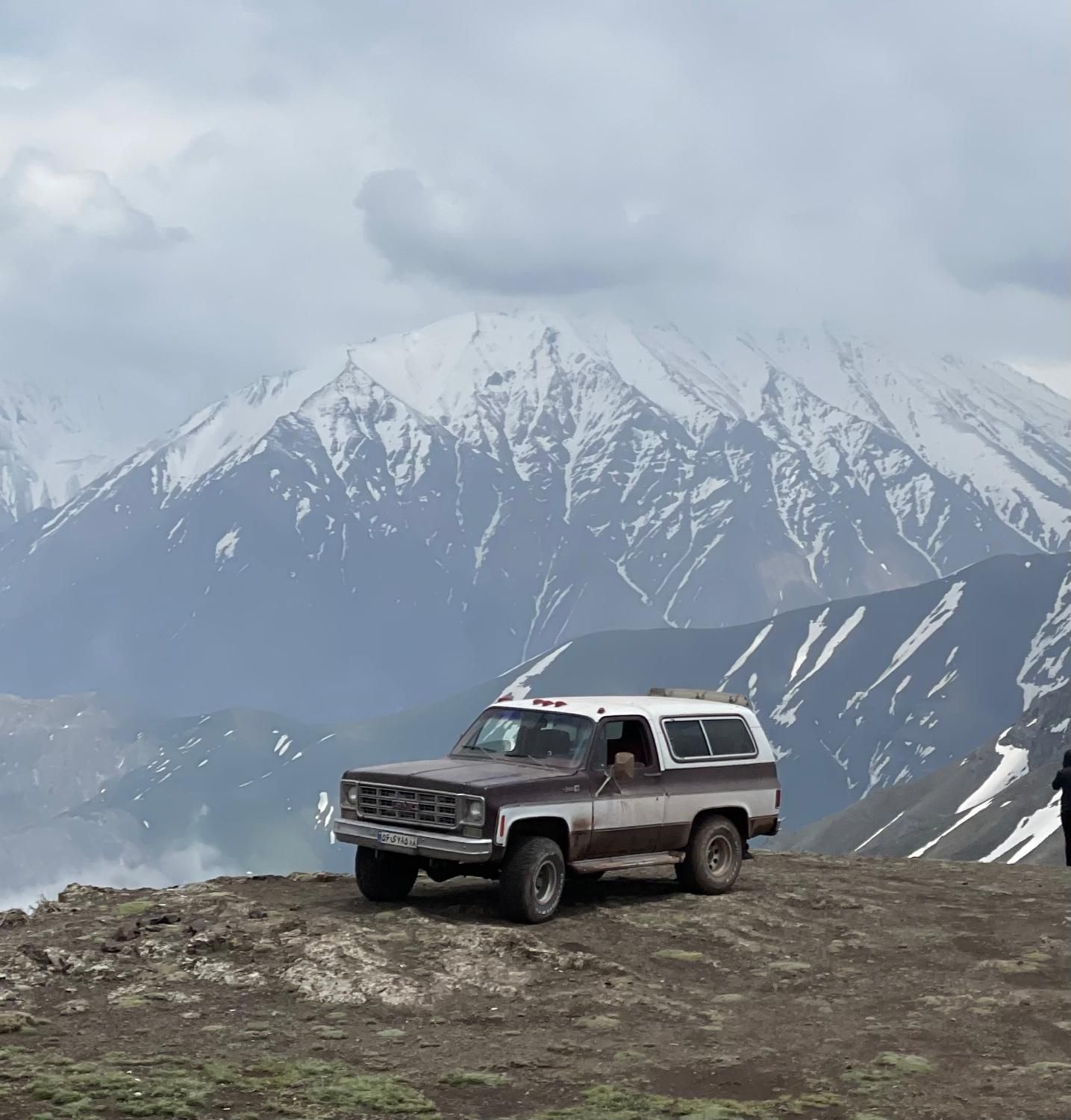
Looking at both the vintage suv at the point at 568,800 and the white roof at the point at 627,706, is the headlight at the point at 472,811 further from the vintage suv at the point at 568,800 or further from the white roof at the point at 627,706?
the white roof at the point at 627,706

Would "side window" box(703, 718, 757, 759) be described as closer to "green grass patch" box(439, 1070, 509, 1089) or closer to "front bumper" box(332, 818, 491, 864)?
"front bumper" box(332, 818, 491, 864)

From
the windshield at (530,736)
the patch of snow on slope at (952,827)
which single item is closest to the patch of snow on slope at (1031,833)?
the patch of snow on slope at (952,827)

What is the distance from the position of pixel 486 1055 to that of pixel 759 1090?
210cm

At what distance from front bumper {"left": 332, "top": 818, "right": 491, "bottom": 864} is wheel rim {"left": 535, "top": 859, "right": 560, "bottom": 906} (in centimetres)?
89

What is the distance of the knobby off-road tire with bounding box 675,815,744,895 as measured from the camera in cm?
1722

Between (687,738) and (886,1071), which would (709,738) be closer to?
(687,738)

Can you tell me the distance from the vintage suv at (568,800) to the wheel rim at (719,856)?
0.06 feet

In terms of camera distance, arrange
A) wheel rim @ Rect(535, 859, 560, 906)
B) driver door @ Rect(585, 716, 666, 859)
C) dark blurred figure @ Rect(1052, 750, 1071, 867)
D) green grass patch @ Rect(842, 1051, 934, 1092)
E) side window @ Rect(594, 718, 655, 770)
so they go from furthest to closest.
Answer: dark blurred figure @ Rect(1052, 750, 1071, 867) < side window @ Rect(594, 718, 655, 770) < driver door @ Rect(585, 716, 666, 859) < wheel rim @ Rect(535, 859, 560, 906) < green grass patch @ Rect(842, 1051, 934, 1092)

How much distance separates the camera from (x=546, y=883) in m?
15.4

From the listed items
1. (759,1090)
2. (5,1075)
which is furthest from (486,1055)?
(5,1075)

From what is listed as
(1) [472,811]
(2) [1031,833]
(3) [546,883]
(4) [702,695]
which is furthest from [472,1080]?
(2) [1031,833]

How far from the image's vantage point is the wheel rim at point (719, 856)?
17562mm

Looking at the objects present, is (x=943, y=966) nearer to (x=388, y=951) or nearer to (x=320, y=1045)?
(x=388, y=951)

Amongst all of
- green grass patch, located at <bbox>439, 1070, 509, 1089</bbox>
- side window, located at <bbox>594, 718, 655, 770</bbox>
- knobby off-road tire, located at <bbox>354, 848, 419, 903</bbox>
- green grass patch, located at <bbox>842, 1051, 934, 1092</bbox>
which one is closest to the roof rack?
side window, located at <bbox>594, 718, 655, 770</bbox>
